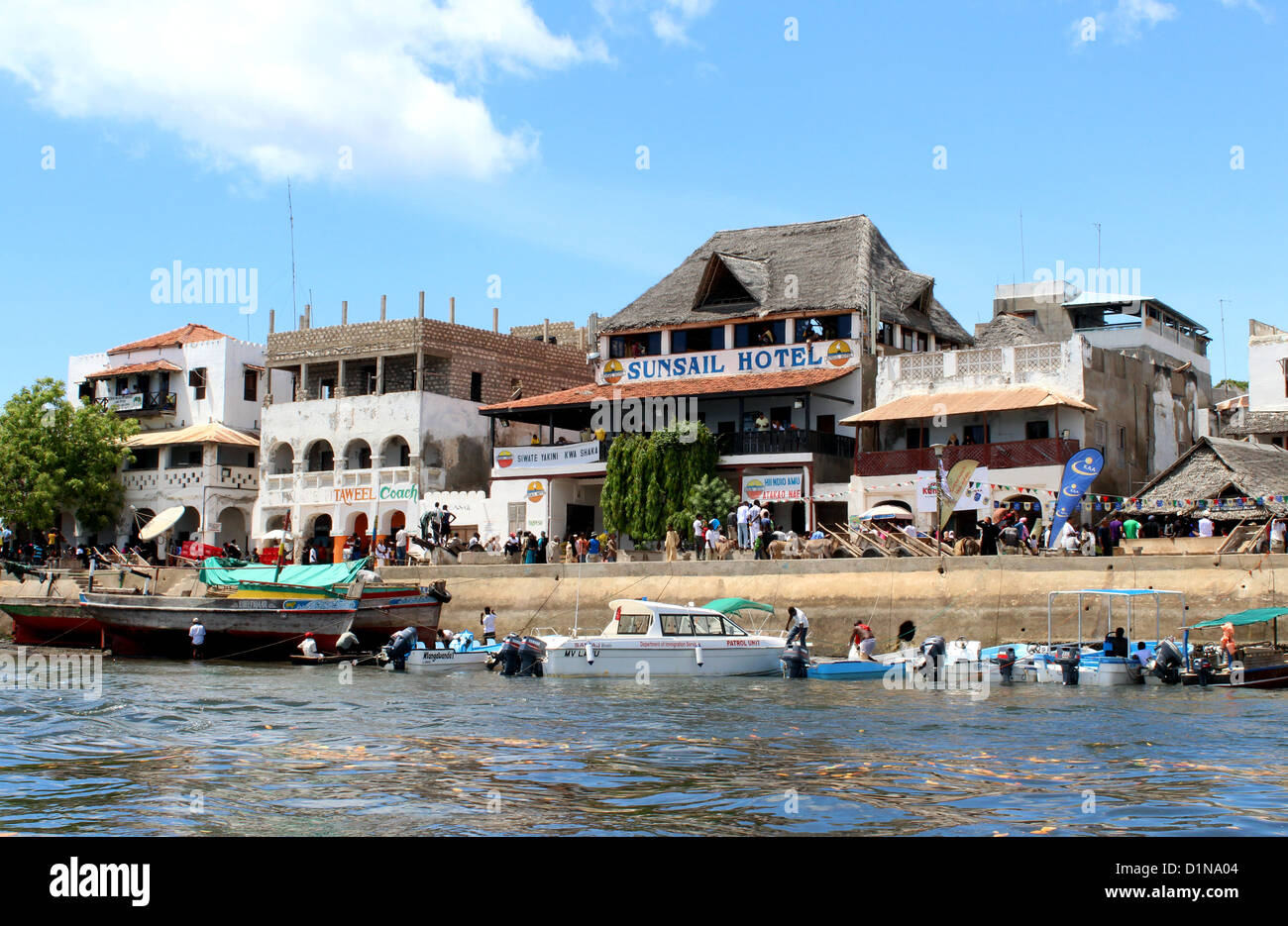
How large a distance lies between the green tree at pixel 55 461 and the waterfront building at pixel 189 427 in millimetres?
1294

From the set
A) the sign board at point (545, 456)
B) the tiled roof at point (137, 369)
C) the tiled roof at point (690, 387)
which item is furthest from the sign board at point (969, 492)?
the tiled roof at point (137, 369)

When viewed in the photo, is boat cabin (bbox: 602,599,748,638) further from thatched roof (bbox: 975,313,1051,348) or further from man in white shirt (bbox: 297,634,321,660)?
thatched roof (bbox: 975,313,1051,348)

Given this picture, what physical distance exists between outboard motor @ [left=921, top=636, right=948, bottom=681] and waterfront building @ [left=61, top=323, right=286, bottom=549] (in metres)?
35.5

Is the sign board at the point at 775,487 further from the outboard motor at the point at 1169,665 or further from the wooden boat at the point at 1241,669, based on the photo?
the outboard motor at the point at 1169,665

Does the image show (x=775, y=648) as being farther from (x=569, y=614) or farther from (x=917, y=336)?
(x=917, y=336)

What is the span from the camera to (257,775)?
1380 centimetres

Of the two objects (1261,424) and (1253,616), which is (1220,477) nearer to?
(1253,616)

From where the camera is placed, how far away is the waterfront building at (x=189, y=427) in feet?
176

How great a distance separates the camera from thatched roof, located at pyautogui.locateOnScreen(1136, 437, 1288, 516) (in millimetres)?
33156

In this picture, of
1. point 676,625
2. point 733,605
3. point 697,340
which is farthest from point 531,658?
point 697,340

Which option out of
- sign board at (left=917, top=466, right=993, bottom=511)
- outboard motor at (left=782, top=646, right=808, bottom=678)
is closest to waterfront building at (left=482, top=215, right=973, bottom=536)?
sign board at (left=917, top=466, right=993, bottom=511)

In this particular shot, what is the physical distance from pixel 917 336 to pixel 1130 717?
2857 cm

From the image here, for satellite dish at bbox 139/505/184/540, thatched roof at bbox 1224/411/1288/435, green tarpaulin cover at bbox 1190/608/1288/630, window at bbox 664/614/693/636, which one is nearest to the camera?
green tarpaulin cover at bbox 1190/608/1288/630
